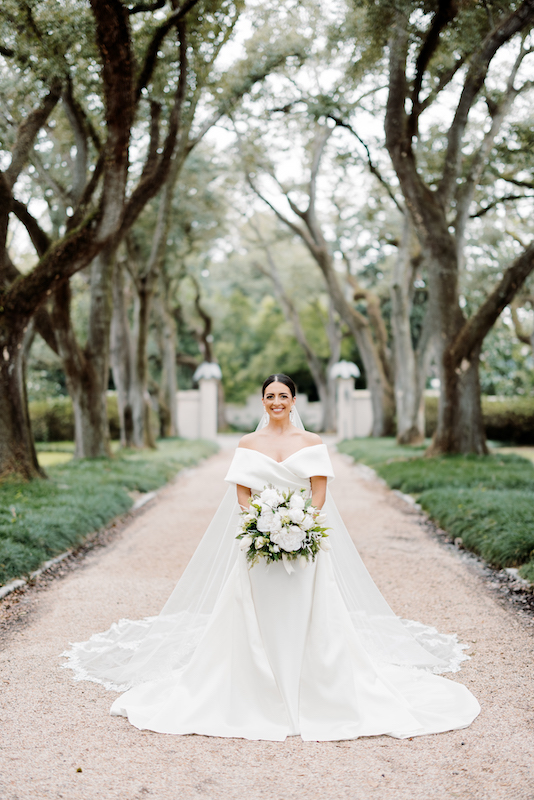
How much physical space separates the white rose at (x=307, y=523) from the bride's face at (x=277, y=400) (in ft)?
2.07

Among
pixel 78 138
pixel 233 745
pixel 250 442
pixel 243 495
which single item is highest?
pixel 78 138

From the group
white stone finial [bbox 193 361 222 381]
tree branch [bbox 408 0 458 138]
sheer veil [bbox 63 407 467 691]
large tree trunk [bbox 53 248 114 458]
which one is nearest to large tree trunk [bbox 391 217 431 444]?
tree branch [bbox 408 0 458 138]

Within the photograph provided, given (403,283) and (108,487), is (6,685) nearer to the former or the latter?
(108,487)

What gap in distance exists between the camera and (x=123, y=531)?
923 centimetres

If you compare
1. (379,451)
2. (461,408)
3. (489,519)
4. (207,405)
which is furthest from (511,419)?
(489,519)

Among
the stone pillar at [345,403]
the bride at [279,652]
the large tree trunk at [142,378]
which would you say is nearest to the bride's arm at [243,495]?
the bride at [279,652]

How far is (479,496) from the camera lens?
9281 millimetres

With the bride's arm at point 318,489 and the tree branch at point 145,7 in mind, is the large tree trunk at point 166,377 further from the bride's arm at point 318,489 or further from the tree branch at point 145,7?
the bride's arm at point 318,489

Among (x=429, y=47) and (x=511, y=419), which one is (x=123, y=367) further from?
(x=511, y=419)

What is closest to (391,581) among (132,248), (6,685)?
(6,685)

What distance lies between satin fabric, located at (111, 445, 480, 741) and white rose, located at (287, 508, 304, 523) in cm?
32

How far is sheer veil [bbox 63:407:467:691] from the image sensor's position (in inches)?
171

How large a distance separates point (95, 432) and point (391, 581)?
935cm

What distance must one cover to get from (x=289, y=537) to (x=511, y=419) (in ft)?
78.2
